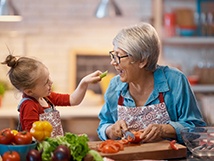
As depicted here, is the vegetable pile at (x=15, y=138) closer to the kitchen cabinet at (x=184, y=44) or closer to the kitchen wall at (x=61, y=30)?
the kitchen cabinet at (x=184, y=44)

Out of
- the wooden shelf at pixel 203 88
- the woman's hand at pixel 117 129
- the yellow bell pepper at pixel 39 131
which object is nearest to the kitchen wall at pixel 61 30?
the wooden shelf at pixel 203 88

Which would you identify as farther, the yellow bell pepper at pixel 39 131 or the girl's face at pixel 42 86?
the girl's face at pixel 42 86

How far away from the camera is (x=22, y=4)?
5980 millimetres

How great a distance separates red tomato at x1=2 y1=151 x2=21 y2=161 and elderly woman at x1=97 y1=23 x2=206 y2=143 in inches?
29.5

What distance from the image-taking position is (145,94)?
3137 millimetres

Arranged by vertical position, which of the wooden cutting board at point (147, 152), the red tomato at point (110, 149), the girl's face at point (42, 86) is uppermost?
the girl's face at point (42, 86)

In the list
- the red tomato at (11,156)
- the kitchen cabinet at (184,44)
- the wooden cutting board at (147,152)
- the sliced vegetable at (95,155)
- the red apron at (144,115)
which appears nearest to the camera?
the red tomato at (11,156)

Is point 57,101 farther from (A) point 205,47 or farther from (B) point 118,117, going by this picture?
(A) point 205,47

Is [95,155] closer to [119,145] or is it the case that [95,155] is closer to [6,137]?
[119,145]

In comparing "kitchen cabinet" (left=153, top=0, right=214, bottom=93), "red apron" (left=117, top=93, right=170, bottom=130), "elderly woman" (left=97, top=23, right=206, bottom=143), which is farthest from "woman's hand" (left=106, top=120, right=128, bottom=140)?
"kitchen cabinet" (left=153, top=0, right=214, bottom=93)

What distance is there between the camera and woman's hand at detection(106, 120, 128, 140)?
2.99 metres

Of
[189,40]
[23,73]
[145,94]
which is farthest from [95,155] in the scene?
[189,40]

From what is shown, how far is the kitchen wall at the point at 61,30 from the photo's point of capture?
19.6 feet

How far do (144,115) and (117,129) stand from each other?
191 millimetres
